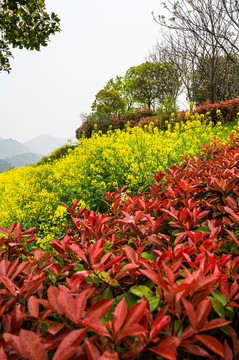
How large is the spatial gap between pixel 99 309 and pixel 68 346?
4.2 inches

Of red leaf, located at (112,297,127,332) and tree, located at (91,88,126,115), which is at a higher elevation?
tree, located at (91,88,126,115)

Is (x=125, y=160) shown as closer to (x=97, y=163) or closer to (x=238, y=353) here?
(x=97, y=163)

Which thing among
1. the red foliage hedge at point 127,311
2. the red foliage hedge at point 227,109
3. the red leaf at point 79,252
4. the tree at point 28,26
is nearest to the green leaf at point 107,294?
the red foliage hedge at point 127,311

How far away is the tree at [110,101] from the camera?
96.5ft

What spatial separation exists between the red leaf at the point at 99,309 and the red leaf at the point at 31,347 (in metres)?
0.13

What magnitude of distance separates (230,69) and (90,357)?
22.7 metres

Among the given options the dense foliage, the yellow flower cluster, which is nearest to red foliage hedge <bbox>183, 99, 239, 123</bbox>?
the dense foliage

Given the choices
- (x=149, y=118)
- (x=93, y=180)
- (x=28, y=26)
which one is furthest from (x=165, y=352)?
(x=149, y=118)

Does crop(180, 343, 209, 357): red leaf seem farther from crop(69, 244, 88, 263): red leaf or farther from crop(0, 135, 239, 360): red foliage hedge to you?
crop(69, 244, 88, 263): red leaf

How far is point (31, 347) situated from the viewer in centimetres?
51

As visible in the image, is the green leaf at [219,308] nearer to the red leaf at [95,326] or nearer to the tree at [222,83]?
the red leaf at [95,326]

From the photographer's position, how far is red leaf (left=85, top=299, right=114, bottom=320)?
56 cm

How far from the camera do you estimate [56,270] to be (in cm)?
94

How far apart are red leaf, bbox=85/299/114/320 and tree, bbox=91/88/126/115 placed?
1193 inches
